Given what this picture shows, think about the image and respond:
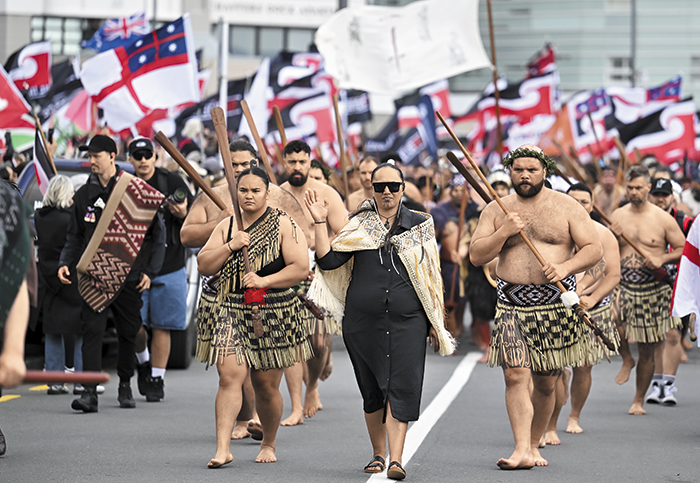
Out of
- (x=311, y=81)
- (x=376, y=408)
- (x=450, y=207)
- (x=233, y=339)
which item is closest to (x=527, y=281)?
(x=376, y=408)

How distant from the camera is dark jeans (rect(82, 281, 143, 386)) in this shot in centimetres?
962

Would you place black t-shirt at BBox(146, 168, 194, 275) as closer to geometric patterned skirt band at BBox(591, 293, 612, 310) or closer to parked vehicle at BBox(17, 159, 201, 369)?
parked vehicle at BBox(17, 159, 201, 369)

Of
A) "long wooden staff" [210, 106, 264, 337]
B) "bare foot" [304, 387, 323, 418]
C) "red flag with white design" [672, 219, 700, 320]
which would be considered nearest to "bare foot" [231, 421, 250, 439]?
"bare foot" [304, 387, 323, 418]

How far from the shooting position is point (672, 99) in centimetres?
2558

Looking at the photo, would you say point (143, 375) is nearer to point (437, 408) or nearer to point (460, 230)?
point (437, 408)

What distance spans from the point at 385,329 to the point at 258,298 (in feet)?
2.72

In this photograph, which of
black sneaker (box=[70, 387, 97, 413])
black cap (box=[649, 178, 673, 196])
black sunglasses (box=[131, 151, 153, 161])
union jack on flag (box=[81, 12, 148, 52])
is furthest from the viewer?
union jack on flag (box=[81, 12, 148, 52])

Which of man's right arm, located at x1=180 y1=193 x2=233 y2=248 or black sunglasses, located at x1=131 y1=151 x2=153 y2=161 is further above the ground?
black sunglasses, located at x1=131 y1=151 x2=153 y2=161

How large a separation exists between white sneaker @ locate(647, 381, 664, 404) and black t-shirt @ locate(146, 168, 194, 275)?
4.40 metres

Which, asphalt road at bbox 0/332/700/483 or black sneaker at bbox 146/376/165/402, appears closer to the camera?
asphalt road at bbox 0/332/700/483

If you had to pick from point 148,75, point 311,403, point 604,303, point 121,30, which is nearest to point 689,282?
point 604,303

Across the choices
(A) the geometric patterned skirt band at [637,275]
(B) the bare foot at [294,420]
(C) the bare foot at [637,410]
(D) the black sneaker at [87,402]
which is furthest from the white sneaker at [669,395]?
(D) the black sneaker at [87,402]

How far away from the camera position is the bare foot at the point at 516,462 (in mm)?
7423

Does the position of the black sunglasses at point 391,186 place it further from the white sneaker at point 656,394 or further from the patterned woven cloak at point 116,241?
the white sneaker at point 656,394
